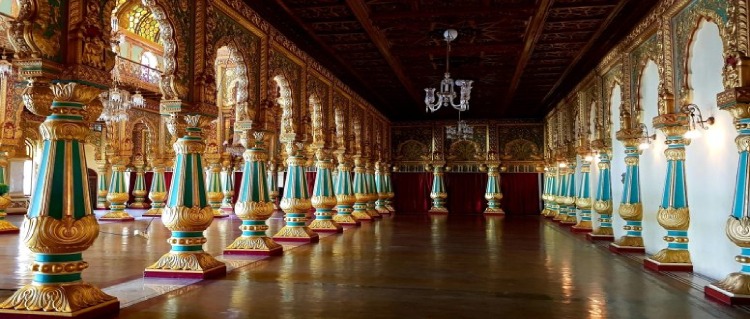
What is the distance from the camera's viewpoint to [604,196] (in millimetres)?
11086

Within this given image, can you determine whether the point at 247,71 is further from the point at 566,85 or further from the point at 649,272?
the point at 566,85

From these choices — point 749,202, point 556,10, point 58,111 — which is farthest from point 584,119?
point 58,111

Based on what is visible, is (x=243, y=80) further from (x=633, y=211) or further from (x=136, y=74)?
(x=136, y=74)

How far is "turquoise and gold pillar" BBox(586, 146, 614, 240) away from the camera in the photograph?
1104 cm

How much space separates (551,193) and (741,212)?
14068 mm

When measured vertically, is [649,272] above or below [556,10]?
below

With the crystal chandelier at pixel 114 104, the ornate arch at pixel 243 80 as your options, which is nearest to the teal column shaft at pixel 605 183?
the ornate arch at pixel 243 80

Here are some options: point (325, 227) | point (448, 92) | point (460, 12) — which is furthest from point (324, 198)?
point (460, 12)

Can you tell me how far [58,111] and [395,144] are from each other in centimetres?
1923

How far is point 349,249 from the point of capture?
9.77 m

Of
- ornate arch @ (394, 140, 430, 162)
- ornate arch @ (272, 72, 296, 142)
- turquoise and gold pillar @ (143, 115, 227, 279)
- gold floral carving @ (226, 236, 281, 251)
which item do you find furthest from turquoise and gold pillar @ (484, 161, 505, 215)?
turquoise and gold pillar @ (143, 115, 227, 279)

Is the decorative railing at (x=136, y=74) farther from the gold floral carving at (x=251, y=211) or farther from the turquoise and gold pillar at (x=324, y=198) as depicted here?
the gold floral carving at (x=251, y=211)

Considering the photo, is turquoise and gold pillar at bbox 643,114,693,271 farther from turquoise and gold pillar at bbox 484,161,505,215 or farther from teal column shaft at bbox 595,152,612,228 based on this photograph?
turquoise and gold pillar at bbox 484,161,505,215

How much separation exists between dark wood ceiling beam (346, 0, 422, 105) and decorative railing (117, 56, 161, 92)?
9513 millimetres
